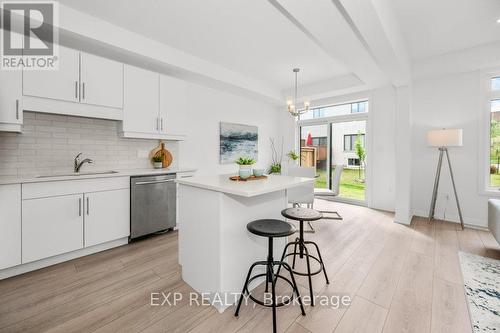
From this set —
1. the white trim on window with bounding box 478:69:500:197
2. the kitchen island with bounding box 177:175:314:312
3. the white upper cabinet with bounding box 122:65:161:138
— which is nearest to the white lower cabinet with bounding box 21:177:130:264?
the white upper cabinet with bounding box 122:65:161:138

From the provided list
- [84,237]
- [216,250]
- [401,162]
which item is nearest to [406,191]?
[401,162]

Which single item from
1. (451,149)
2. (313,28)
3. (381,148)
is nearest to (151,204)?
(313,28)

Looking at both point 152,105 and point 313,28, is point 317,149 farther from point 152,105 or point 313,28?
point 152,105

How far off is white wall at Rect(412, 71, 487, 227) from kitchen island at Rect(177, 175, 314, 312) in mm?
3484

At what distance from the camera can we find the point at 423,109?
13.4ft

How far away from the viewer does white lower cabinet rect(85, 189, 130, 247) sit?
2.53 meters

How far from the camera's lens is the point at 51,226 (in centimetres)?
227

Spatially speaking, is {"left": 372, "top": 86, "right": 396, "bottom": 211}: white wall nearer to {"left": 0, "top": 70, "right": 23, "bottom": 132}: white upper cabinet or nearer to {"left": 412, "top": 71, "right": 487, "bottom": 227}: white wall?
{"left": 412, "top": 71, "right": 487, "bottom": 227}: white wall

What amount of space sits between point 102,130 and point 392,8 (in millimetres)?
4022

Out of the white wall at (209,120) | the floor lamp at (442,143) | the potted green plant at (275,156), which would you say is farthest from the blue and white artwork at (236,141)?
the floor lamp at (442,143)

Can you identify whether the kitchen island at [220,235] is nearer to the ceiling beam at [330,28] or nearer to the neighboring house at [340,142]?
the ceiling beam at [330,28]

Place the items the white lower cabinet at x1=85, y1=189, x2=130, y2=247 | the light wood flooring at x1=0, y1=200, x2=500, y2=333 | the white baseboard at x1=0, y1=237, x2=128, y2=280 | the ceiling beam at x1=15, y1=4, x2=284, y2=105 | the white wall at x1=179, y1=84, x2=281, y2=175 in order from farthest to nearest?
the white wall at x1=179, y1=84, x2=281, y2=175, the white lower cabinet at x1=85, y1=189, x2=130, y2=247, the ceiling beam at x1=15, y1=4, x2=284, y2=105, the white baseboard at x1=0, y1=237, x2=128, y2=280, the light wood flooring at x1=0, y1=200, x2=500, y2=333

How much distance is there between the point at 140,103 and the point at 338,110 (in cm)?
438

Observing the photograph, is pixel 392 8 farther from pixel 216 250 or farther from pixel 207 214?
pixel 216 250
